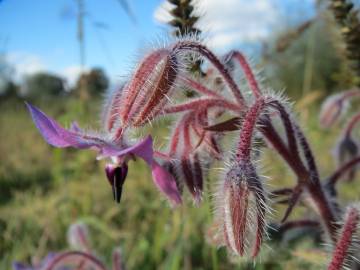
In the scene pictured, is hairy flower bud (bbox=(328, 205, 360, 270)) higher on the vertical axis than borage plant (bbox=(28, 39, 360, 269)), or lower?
lower

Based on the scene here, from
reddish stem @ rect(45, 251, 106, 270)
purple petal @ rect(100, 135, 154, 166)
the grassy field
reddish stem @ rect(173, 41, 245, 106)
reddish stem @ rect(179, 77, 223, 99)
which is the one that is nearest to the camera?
purple petal @ rect(100, 135, 154, 166)

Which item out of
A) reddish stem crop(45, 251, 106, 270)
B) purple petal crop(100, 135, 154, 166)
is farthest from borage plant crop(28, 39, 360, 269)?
reddish stem crop(45, 251, 106, 270)

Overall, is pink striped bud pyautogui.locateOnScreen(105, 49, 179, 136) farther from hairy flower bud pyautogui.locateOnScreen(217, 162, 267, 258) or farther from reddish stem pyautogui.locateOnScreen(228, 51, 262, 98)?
reddish stem pyautogui.locateOnScreen(228, 51, 262, 98)

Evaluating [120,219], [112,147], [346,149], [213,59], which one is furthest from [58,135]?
[120,219]

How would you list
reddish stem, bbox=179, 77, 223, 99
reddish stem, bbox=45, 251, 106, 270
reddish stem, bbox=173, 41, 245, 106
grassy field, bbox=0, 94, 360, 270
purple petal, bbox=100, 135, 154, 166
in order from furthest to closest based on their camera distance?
grassy field, bbox=0, 94, 360, 270 < reddish stem, bbox=45, 251, 106, 270 < reddish stem, bbox=179, 77, 223, 99 < reddish stem, bbox=173, 41, 245, 106 < purple petal, bbox=100, 135, 154, 166

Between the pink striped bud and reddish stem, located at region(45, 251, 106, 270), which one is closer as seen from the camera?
the pink striped bud

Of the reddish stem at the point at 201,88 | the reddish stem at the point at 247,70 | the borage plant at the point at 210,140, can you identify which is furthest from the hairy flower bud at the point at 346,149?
the reddish stem at the point at 201,88

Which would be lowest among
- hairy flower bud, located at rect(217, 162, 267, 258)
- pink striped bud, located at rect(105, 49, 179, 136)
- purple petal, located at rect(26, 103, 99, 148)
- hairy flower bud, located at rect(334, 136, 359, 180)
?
hairy flower bud, located at rect(217, 162, 267, 258)

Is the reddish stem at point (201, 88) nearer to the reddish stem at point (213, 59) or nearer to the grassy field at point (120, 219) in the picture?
the reddish stem at point (213, 59)

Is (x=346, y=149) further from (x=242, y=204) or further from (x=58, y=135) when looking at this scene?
(x=58, y=135)
